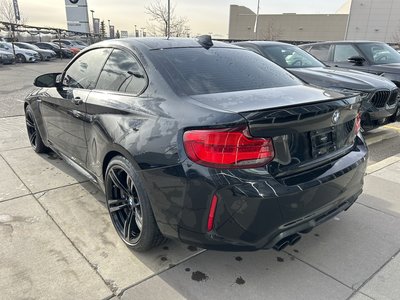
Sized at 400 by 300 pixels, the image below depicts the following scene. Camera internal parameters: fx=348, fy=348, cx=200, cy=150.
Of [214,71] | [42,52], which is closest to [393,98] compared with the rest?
[214,71]

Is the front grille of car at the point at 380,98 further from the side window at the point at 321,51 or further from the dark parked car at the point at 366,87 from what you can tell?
the side window at the point at 321,51

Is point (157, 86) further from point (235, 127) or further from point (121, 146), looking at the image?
point (235, 127)

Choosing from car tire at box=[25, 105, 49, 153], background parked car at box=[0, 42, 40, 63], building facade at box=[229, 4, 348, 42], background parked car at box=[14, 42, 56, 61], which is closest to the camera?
car tire at box=[25, 105, 49, 153]

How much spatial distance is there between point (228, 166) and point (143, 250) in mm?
1094

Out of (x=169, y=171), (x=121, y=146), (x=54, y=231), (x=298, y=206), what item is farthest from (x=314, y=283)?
(x=54, y=231)

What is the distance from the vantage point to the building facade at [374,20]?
5334 cm

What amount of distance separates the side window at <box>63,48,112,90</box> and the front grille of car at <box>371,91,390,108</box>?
4030 millimetres

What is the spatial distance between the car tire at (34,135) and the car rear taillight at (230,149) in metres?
3.26

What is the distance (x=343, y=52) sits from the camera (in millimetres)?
7672

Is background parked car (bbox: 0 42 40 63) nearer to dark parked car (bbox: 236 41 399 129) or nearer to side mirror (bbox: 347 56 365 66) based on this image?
dark parked car (bbox: 236 41 399 129)

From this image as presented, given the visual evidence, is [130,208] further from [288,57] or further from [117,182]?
[288,57]

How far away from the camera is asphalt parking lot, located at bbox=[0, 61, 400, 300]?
2293 millimetres

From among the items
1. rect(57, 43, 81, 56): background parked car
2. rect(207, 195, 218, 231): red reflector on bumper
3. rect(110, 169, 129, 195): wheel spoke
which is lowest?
rect(57, 43, 81, 56): background parked car

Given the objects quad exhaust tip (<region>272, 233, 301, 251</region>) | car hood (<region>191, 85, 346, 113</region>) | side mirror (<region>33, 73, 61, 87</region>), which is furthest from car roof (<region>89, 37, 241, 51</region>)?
quad exhaust tip (<region>272, 233, 301, 251</region>)
